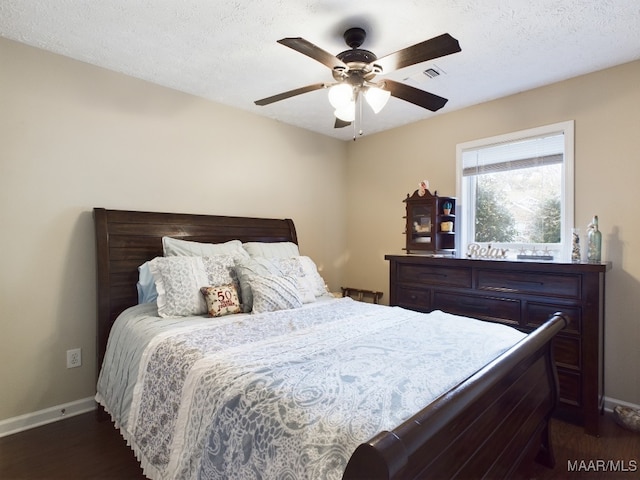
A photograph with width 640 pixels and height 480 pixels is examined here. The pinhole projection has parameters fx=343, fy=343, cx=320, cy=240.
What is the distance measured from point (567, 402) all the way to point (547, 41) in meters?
2.31

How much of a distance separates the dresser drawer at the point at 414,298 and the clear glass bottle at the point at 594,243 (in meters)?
1.16

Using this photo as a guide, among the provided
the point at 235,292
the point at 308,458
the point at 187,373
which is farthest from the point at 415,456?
the point at 235,292

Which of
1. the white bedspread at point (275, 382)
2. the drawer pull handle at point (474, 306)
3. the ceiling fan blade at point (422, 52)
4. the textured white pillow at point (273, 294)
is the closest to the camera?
the white bedspread at point (275, 382)

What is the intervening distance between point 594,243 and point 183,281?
2.83 metres

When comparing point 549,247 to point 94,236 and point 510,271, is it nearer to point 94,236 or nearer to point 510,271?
point 510,271

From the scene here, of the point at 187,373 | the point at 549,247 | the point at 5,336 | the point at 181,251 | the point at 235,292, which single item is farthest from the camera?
the point at 549,247

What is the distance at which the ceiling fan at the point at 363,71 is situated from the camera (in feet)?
5.27

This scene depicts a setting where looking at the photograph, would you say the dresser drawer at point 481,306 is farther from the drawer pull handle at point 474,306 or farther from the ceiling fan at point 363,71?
the ceiling fan at point 363,71

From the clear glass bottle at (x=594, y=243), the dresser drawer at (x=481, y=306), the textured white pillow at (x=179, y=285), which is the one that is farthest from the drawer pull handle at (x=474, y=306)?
the textured white pillow at (x=179, y=285)

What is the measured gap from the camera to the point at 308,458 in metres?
0.92

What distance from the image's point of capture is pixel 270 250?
9.80 ft

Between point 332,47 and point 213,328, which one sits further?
point 332,47

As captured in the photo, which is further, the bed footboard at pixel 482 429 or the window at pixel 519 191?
the window at pixel 519 191

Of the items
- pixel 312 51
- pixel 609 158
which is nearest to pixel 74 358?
pixel 312 51
